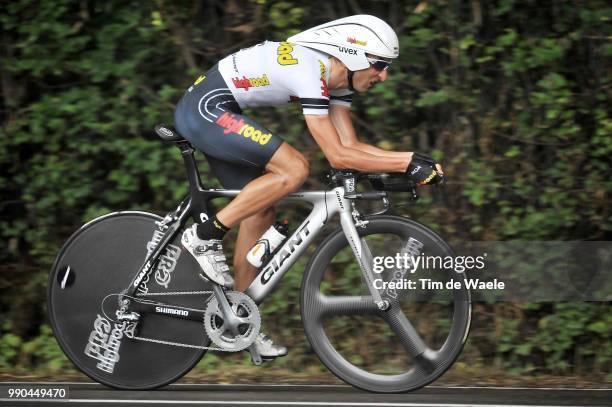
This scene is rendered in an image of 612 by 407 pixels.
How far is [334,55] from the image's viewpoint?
17.7 feet

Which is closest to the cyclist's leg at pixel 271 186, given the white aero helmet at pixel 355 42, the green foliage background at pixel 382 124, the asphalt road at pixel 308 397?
the white aero helmet at pixel 355 42

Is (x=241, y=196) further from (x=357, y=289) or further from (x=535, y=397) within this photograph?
(x=535, y=397)

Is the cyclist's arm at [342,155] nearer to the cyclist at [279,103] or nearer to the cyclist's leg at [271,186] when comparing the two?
the cyclist at [279,103]

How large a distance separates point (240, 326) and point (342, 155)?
41.0 inches

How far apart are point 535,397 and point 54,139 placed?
12.6 feet

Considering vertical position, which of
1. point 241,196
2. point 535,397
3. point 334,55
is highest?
point 334,55

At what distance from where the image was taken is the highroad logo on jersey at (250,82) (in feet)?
17.9

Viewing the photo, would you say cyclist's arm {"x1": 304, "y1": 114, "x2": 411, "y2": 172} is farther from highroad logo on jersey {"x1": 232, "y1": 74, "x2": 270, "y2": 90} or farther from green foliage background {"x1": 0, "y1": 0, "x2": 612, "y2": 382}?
green foliage background {"x1": 0, "y1": 0, "x2": 612, "y2": 382}

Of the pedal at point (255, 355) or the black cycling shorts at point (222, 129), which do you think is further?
the pedal at point (255, 355)

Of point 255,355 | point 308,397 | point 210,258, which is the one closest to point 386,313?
point 308,397

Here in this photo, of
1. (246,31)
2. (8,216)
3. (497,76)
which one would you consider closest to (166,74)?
(246,31)

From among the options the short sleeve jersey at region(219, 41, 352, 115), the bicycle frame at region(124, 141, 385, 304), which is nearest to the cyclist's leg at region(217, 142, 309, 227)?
the bicycle frame at region(124, 141, 385, 304)

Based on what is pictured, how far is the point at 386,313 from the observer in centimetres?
557

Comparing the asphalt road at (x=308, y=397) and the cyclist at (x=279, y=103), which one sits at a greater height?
the cyclist at (x=279, y=103)
